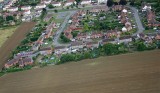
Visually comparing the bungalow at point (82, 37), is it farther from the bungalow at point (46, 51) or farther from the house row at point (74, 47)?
the bungalow at point (46, 51)

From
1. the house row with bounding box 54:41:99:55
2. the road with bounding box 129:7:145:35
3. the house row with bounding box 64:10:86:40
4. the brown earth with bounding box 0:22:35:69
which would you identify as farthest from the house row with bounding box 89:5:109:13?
the house row with bounding box 54:41:99:55

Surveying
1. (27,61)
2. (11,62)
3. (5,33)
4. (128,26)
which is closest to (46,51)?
(27,61)

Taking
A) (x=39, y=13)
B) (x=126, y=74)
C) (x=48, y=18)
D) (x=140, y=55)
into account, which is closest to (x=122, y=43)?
(x=140, y=55)

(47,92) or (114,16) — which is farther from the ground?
(114,16)

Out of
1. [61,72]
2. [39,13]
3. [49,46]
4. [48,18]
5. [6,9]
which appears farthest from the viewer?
[6,9]

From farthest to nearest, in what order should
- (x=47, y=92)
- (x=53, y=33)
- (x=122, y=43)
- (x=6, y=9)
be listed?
1. (x=6, y=9)
2. (x=53, y=33)
3. (x=122, y=43)
4. (x=47, y=92)

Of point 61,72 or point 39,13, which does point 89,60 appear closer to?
point 61,72

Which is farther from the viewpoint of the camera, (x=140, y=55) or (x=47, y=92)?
(x=140, y=55)

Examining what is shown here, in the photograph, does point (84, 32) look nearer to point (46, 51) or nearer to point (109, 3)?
point (46, 51)
